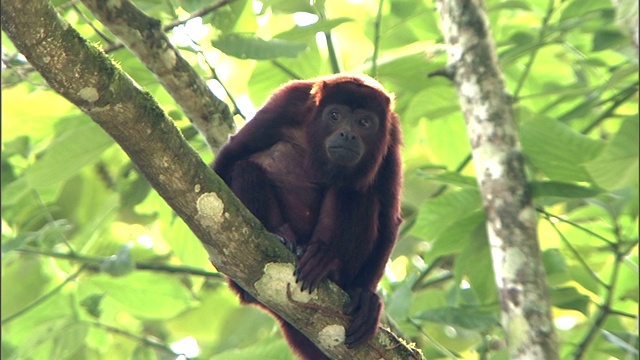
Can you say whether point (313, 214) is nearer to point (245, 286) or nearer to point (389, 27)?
point (245, 286)

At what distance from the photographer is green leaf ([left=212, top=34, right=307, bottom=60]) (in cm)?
373

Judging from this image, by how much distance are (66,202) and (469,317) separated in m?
2.73

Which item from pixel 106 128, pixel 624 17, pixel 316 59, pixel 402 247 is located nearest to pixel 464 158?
pixel 402 247

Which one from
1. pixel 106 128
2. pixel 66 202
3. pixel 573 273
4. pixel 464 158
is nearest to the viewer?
pixel 106 128

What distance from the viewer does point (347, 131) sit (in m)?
3.94

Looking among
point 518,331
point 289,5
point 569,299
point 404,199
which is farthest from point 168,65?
point 404,199

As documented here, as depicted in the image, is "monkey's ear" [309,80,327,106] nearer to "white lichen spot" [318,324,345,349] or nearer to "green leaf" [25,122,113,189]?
"green leaf" [25,122,113,189]

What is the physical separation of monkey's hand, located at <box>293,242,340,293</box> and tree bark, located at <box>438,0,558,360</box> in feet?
2.16

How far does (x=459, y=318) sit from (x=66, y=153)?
5.93 feet

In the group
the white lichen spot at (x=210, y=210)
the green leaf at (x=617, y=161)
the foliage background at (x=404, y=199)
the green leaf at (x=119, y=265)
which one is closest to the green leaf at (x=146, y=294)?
the foliage background at (x=404, y=199)

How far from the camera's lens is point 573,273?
169 inches

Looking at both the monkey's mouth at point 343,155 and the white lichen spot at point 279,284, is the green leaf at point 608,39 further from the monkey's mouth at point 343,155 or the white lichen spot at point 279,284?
the white lichen spot at point 279,284

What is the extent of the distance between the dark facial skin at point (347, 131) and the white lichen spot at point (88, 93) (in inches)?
56.4

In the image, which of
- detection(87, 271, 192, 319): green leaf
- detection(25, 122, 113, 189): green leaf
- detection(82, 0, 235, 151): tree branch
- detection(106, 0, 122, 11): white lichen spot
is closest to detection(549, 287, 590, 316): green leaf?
detection(82, 0, 235, 151): tree branch
